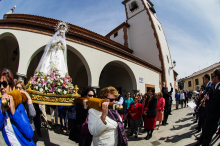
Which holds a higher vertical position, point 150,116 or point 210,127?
point 210,127

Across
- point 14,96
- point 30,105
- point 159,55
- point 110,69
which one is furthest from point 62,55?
point 159,55

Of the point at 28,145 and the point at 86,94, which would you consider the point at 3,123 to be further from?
the point at 86,94

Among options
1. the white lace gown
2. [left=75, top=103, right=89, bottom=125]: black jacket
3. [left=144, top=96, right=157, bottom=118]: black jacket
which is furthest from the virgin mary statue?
[left=144, top=96, right=157, bottom=118]: black jacket

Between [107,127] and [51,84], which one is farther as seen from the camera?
[51,84]

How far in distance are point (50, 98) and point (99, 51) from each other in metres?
6.68

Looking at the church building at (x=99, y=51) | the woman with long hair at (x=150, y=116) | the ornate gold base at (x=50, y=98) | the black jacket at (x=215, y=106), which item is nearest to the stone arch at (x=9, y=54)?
the church building at (x=99, y=51)

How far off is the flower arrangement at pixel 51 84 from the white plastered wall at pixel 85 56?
14.2 ft

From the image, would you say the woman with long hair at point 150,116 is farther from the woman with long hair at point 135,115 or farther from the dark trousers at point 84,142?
the dark trousers at point 84,142

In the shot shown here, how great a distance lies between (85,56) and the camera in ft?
26.8

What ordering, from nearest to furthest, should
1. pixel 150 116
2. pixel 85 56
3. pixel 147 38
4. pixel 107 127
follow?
pixel 107 127 < pixel 150 116 < pixel 85 56 < pixel 147 38

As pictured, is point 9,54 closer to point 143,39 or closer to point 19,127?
point 19,127

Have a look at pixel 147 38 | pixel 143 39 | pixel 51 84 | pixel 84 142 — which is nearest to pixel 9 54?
pixel 51 84

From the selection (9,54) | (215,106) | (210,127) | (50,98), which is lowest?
(210,127)

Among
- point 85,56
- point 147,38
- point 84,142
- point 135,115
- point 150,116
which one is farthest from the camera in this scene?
point 147,38
